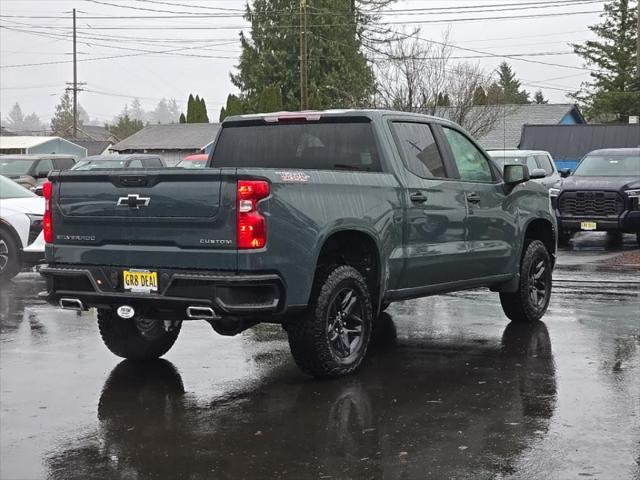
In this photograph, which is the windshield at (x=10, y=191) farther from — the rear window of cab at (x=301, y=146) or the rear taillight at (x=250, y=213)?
the rear taillight at (x=250, y=213)

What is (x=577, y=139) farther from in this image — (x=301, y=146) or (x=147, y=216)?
(x=147, y=216)

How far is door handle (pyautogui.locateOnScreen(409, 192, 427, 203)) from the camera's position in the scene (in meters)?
7.88

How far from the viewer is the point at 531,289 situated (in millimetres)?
9812

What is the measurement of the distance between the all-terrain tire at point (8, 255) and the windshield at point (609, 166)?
11.5 metres

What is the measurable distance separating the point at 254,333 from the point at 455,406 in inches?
127

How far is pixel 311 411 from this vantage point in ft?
20.9

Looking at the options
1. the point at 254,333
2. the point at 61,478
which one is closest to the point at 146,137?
the point at 254,333

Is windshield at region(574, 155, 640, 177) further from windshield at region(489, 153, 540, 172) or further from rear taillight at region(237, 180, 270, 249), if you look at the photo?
rear taillight at region(237, 180, 270, 249)

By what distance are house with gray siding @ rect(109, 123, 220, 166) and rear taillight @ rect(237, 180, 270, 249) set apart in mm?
53198

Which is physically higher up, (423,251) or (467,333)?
(423,251)

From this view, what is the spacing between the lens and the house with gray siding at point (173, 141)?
61.3 meters

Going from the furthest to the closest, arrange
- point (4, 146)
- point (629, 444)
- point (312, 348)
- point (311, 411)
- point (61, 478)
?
1. point (4, 146)
2. point (312, 348)
3. point (311, 411)
4. point (629, 444)
5. point (61, 478)

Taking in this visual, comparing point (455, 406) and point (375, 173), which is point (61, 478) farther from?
point (375, 173)

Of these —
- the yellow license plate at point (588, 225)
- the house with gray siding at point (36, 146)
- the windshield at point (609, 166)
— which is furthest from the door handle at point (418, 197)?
the house with gray siding at point (36, 146)
